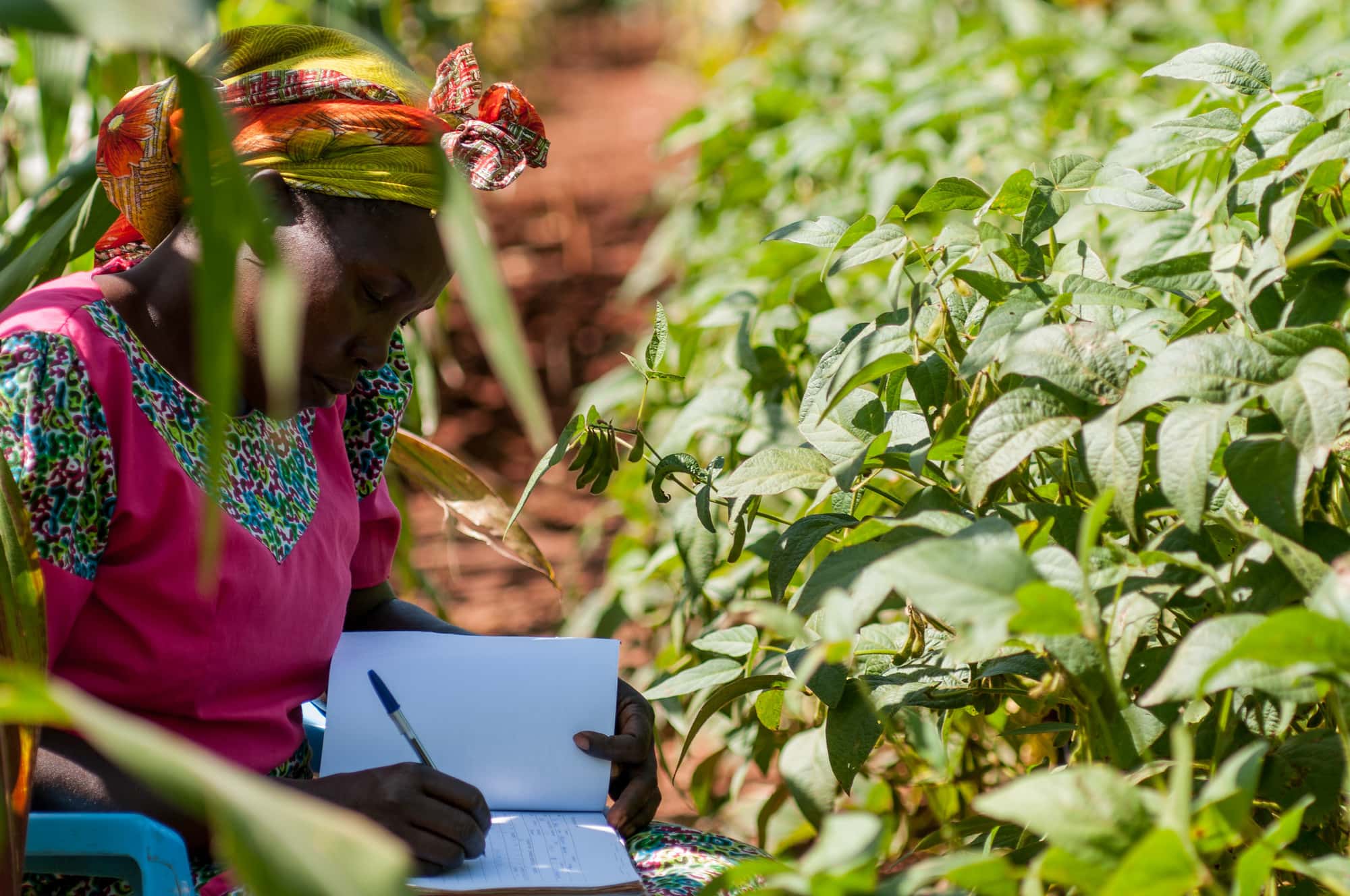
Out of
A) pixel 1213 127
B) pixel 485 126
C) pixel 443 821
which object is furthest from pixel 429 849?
pixel 1213 127

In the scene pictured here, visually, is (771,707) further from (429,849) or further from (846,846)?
(846,846)

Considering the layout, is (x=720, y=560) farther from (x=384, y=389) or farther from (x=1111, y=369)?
(x=1111, y=369)

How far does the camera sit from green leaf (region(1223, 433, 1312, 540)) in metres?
0.79

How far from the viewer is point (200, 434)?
1.15m

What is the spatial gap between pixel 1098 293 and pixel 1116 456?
25cm

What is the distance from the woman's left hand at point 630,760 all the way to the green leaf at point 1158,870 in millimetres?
661

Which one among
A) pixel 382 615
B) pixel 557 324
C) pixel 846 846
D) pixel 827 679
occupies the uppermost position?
pixel 846 846

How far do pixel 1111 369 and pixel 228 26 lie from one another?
181cm

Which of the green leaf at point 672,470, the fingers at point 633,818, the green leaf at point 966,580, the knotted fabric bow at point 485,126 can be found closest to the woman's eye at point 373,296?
the knotted fabric bow at point 485,126

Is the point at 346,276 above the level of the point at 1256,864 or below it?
above

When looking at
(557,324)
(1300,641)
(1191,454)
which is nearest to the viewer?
(1300,641)

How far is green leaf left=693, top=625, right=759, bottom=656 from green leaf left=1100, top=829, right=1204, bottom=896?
0.55 m

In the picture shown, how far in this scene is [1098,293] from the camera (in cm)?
103

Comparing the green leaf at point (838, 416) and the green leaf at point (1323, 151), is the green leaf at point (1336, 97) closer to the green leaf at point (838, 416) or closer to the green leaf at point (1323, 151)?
the green leaf at point (1323, 151)
